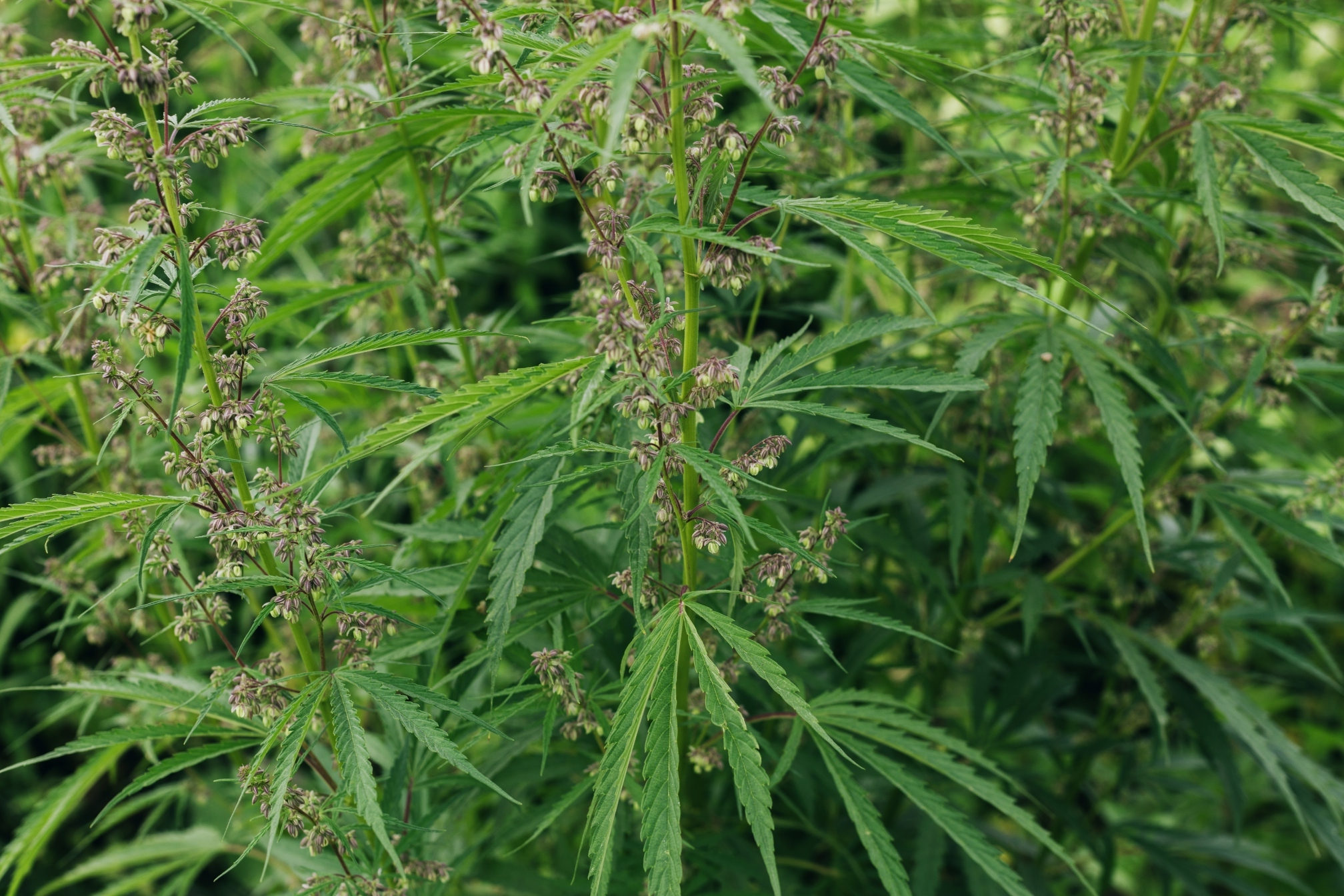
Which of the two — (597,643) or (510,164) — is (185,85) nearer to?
(510,164)

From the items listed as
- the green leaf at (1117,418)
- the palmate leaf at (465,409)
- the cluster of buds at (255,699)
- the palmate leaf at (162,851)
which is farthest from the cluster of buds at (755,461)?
the palmate leaf at (162,851)

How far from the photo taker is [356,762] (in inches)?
59.2

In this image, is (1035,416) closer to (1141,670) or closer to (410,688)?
(1141,670)

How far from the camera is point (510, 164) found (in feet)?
5.04

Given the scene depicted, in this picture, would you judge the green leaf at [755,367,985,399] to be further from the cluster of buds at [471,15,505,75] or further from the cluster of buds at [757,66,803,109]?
the cluster of buds at [471,15,505,75]

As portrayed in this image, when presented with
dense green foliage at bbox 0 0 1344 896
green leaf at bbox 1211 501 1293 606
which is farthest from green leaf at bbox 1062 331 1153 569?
green leaf at bbox 1211 501 1293 606

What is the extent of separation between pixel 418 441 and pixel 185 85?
4.86ft

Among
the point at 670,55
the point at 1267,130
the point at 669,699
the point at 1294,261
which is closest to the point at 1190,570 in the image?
the point at 1294,261

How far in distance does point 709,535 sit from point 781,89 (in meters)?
0.70

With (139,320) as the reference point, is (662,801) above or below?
below

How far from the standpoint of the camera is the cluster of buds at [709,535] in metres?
1.60

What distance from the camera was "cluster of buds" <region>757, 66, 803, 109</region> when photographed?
1566 millimetres

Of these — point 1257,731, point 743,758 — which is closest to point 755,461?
point 743,758

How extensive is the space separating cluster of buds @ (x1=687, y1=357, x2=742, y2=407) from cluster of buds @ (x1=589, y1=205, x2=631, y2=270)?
8.1 inches
